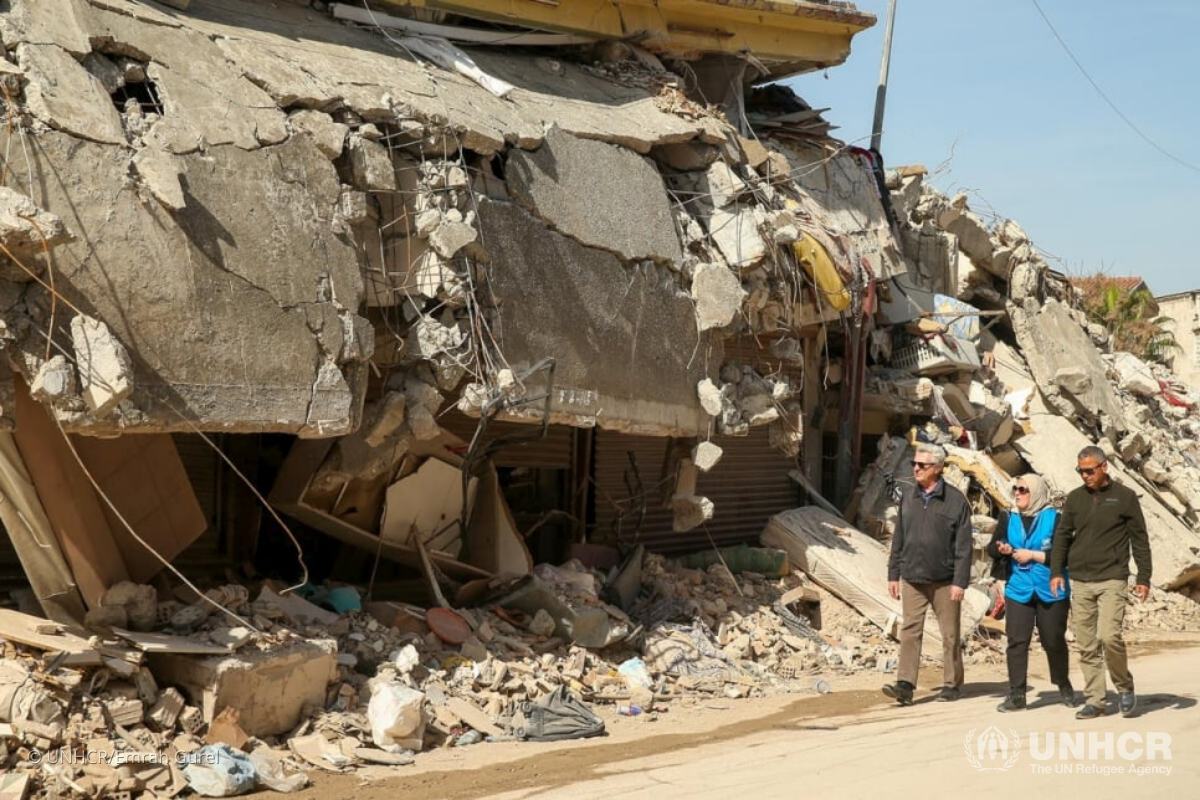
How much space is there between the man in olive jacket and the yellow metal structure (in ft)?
21.0

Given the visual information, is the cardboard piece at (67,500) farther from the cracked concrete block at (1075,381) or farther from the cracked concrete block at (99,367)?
the cracked concrete block at (1075,381)

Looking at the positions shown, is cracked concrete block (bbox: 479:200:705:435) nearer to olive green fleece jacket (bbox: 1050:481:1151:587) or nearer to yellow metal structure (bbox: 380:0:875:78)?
yellow metal structure (bbox: 380:0:875:78)

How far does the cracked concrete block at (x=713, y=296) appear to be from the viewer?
1102 cm

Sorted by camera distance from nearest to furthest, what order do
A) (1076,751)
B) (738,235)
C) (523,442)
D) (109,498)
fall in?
(1076,751)
(109,498)
(523,442)
(738,235)

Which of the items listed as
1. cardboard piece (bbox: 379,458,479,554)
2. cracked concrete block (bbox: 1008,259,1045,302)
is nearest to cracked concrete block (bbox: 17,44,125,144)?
cardboard piece (bbox: 379,458,479,554)

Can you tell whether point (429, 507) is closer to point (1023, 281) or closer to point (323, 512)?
point (323, 512)

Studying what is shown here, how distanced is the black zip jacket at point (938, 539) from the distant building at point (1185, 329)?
25720mm

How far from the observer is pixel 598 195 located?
10.2 metres

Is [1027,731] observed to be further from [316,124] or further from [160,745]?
[316,124]

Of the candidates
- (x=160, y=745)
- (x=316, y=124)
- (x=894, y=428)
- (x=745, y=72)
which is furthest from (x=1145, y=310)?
(x=160, y=745)

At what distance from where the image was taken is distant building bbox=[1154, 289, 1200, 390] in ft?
109

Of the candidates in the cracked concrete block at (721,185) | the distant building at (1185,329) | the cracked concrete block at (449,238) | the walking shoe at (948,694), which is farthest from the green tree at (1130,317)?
the cracked concrete block at (449,238)

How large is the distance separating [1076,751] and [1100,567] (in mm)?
1424

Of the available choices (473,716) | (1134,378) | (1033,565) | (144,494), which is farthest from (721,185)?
(1134,378)
